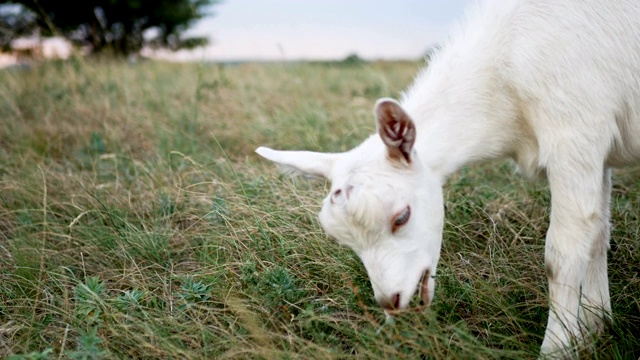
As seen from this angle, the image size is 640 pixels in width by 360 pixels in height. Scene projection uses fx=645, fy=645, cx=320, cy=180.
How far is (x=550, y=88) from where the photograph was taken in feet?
8.41

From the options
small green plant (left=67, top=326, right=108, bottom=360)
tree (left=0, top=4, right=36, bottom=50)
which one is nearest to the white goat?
small green plant (left=67, top=326, right=108, bottom=360)

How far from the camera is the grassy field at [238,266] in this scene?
266cm

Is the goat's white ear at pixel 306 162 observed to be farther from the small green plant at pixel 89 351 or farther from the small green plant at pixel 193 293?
the small green plant at pixel 89 351

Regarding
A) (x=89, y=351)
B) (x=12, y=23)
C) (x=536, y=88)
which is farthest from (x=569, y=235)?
(x=12, y=23)

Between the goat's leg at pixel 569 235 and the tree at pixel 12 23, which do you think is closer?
the goat's leg at pixel 569 235

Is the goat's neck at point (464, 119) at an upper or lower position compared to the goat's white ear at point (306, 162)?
upper

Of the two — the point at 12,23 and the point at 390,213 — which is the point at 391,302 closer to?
the point at 390,213

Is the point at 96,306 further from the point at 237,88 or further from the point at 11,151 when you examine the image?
the point at 237,88

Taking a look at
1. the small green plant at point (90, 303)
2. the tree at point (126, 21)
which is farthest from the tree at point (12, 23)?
the small green plant at point (90, 303)

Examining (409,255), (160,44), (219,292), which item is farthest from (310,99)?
(160,44)

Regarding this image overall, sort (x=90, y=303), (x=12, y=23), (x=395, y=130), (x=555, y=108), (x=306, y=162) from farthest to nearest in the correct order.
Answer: (x=12, y=23), (x=90, y=303), (x=306, y=162), (x=555, y=108), (x=395, y=130)

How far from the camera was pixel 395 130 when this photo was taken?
2.39 m

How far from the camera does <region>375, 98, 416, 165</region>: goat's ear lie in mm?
2301

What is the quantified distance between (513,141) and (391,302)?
92 centimetres
